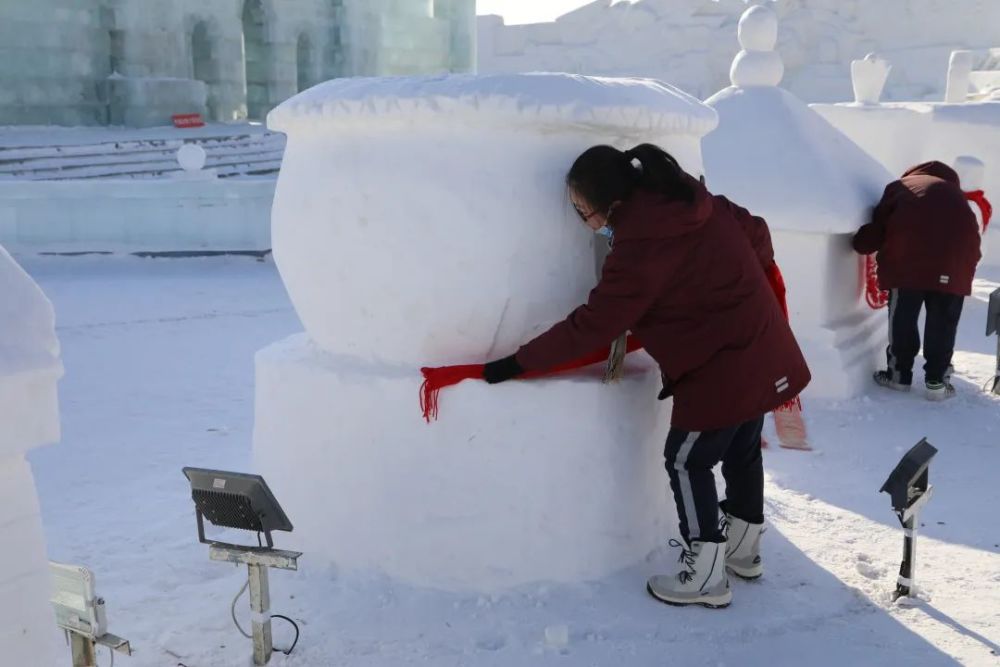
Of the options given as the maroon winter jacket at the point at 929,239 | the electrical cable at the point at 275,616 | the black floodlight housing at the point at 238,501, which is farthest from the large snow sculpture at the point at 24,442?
the maroon winter jacket at the point at 929,239

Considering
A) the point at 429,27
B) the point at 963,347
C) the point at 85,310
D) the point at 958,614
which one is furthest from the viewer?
the point at 429,27

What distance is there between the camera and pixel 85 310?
7.04 meters

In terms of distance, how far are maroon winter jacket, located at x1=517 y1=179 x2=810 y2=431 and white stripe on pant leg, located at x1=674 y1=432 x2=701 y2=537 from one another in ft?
0.16

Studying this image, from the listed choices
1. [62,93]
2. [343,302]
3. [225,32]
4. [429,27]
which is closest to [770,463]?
[343,302]

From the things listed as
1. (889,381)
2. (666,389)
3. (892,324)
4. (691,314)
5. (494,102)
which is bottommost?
(889,381)

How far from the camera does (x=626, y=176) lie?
2.54 m

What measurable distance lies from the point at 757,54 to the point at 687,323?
3.50 meters

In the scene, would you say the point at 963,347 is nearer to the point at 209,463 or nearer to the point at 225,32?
the point at 209,463

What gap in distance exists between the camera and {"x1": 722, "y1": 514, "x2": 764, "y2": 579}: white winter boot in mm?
2861

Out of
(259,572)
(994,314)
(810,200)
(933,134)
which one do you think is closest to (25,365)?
(259,572)

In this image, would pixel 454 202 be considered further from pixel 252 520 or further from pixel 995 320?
pixel 995 320

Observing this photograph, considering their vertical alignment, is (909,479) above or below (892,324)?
above

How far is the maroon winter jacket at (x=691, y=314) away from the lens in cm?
249

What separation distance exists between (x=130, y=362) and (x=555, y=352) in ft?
12.8
